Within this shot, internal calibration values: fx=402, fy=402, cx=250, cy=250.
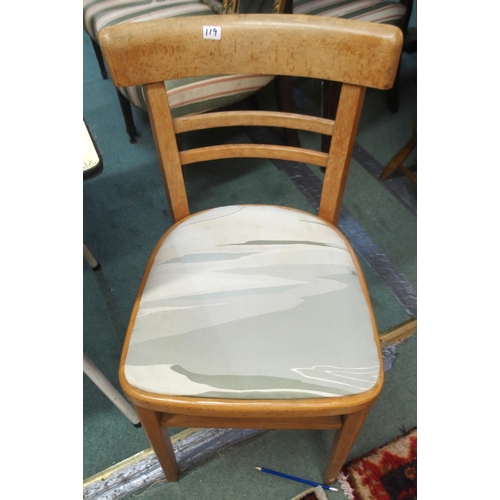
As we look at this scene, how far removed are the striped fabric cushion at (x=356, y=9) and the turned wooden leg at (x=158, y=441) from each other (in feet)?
4.45

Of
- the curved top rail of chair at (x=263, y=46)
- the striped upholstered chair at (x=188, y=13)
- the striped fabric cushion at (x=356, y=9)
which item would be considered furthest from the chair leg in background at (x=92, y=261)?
the striped fabric cushion at (x=356, y=9)

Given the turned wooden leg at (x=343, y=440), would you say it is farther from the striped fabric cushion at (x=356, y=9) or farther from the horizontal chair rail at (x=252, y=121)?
the striped fabric cushion at (x=356, y=9)

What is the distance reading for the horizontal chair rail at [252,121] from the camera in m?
0.75

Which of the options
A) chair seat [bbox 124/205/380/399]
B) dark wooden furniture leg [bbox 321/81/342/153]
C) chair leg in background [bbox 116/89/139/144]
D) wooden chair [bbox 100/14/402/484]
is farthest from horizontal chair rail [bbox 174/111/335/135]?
chair leg in background [bbox 116/89/139/144]

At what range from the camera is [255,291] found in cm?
71

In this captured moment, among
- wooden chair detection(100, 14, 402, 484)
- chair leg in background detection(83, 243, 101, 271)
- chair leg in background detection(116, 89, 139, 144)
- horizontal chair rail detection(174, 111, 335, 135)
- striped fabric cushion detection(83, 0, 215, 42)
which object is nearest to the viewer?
wooden chair detection(100, 14, 402, 484)

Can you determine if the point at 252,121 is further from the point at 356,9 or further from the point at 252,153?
the point at 356,9

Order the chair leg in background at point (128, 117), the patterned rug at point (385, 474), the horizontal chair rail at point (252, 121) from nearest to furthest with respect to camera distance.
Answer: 1. the horizontal chair rail at point (252, 121)
2. the patterned rug at point (385, 474)
3. the chair leg in background at point (128, 117)

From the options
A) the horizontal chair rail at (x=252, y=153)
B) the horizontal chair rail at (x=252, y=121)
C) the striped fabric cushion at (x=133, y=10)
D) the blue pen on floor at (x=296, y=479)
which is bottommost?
the blue pen on floor at (x=296, y=479)

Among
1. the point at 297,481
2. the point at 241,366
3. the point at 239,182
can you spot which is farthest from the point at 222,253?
the point at 239,182

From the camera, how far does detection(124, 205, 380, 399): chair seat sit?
0.61 m

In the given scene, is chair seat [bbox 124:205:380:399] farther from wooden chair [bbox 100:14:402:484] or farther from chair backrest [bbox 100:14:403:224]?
chair backrest [bbox 100:14:403:224]

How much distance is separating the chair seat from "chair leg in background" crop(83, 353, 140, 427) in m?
0.20

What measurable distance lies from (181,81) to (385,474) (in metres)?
1.17
